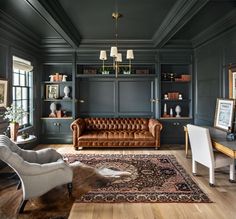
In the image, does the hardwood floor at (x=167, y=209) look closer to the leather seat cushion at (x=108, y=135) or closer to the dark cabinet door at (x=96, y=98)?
the leather seat cushion at (x=108, y=135)

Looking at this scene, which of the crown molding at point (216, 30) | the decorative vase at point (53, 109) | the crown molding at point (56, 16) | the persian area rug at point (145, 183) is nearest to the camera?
the persian area rug at point (145, 183)

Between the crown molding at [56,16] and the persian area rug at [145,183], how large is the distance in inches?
111

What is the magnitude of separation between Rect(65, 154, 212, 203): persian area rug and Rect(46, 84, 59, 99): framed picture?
232 cm

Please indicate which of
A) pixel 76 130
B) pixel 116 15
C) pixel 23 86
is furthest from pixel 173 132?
pixel 23 86

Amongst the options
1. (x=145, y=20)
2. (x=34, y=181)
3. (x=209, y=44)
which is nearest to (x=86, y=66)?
(x=145, y=20)

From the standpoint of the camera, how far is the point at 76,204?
10.1 ft

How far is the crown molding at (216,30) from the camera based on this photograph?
437 cm

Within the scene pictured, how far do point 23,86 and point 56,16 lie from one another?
2.51m

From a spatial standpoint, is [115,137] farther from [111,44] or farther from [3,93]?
[3,93]

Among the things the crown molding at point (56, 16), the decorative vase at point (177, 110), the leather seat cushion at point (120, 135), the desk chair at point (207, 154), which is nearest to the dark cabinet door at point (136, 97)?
the decorative vase at point (177, 110)

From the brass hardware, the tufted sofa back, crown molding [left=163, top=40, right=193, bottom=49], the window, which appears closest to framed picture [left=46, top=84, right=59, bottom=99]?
the window

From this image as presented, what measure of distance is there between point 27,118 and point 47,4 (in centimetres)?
358

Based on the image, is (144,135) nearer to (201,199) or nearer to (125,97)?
(125,97)

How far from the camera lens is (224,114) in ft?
14.6
